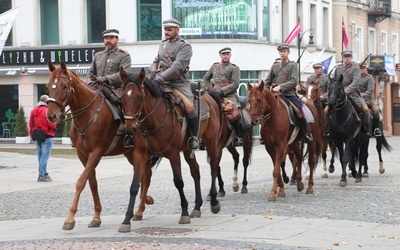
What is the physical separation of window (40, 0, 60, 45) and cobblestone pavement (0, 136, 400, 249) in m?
23.4

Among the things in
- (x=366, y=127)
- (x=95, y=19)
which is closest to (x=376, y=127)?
(x=366, y=127)

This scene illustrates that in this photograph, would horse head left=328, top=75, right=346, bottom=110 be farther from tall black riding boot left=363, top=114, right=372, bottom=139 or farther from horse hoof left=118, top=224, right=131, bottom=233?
horse hoof left=118, top=224, right=131, bottom=233

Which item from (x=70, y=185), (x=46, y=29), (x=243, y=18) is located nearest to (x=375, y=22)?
(x=243, y=18)

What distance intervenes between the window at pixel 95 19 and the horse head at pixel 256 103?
32.6m

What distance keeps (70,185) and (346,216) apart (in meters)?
9.97

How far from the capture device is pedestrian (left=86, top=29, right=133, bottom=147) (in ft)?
49.0

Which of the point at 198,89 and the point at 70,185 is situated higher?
the point at 198,89

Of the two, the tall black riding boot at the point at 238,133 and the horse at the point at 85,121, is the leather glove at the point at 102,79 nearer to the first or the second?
the horse at the point at 85,121

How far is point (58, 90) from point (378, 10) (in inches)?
2210

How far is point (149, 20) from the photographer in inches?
1929

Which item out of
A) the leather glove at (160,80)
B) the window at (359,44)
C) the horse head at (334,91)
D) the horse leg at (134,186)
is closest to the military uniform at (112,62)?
the leather glove at (160,80)

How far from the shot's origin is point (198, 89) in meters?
15.9

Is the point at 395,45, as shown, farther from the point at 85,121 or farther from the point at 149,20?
the point at 85,121

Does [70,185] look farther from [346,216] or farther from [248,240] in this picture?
[248,240]
